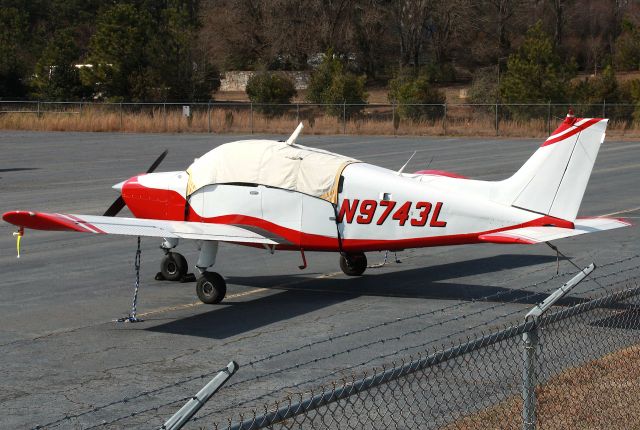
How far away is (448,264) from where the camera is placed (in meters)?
17.5

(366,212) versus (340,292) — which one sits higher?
(366,212)

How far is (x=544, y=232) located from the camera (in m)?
12.8

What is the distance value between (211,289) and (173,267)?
197 centimetres

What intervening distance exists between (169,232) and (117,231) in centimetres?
81

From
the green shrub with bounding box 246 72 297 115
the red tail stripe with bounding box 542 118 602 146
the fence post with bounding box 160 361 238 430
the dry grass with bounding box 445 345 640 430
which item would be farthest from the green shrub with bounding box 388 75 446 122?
the fence post with bounding box 160 361 238 430

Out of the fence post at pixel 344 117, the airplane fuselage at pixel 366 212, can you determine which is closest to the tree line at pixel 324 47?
the fence post at pixel 344 117

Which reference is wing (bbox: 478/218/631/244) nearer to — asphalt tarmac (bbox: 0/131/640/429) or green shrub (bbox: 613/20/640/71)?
asphalt tarmac (bbox: 0/131/640/429)

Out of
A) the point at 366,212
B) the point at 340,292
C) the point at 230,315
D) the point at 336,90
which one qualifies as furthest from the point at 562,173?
the point at 336,90

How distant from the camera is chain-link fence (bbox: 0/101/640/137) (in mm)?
55875

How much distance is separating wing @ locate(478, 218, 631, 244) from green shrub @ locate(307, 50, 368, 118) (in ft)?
146

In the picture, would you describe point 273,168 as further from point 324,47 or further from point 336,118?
point 324,47

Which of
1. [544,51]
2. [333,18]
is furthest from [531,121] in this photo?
[333,18]

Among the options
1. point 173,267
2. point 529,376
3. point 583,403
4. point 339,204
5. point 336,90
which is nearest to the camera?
point 529,376

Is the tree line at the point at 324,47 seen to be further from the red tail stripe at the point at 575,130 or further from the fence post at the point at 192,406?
the fence post at the point at 192,406
